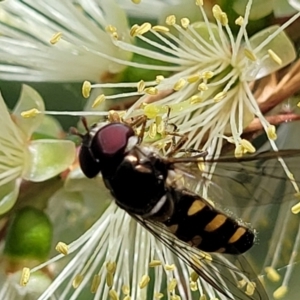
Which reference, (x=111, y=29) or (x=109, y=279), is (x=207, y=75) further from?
(x=109, y=279)

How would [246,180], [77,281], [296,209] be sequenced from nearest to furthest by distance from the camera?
[246,180] < [296,209] < [77,281]

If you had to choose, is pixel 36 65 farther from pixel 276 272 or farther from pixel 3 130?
pixel 276 272

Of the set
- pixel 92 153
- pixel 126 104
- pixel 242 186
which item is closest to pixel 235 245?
pixel 242 186

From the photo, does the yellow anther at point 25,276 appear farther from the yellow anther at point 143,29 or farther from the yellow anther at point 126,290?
the yellow anther at point 143,29

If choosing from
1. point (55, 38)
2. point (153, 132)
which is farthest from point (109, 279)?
point (55, 38)

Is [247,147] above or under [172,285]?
above

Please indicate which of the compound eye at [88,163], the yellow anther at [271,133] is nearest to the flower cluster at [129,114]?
the yellow anther at [271,133]
